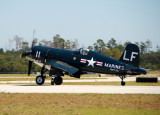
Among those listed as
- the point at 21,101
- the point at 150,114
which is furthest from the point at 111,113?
the point at 21,101

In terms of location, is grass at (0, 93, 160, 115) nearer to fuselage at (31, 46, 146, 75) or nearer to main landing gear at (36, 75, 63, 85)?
fuselage at (31, 46, 146, 75)

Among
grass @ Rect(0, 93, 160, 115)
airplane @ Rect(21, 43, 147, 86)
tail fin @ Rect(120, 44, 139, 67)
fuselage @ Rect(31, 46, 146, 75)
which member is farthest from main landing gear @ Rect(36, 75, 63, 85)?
grass @ Rect(0, 93, 160, 115)

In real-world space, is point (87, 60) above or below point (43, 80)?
above

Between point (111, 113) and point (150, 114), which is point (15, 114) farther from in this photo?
point (150, 114)

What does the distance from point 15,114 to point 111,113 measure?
4.01 meters

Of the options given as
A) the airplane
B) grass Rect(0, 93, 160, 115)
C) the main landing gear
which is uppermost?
the airplane

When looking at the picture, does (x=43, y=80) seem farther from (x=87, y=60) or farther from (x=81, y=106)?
(x=81, y=106)

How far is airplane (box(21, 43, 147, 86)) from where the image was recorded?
27.8 metres

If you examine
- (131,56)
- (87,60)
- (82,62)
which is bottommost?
(82,62)

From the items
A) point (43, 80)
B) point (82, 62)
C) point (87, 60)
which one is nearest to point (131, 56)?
point (87, 60)

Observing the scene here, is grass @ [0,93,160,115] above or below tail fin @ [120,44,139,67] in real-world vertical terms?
below

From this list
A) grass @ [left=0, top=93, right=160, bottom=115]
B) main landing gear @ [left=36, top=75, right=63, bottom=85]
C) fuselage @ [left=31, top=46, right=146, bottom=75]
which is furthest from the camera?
main landing gear @ [left=36, top=75, right=63, bottom=85]

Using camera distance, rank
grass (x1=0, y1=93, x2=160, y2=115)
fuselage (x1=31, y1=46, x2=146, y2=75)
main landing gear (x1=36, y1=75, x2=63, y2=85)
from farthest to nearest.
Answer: main landing gear (x1=36, y1=75, x2=63, y2=85), fuselage (x1=31, y1=46, x2=146, y2=75), grass (x1=0, y1=93, x2=160, y2=115)

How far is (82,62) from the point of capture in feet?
96.3
